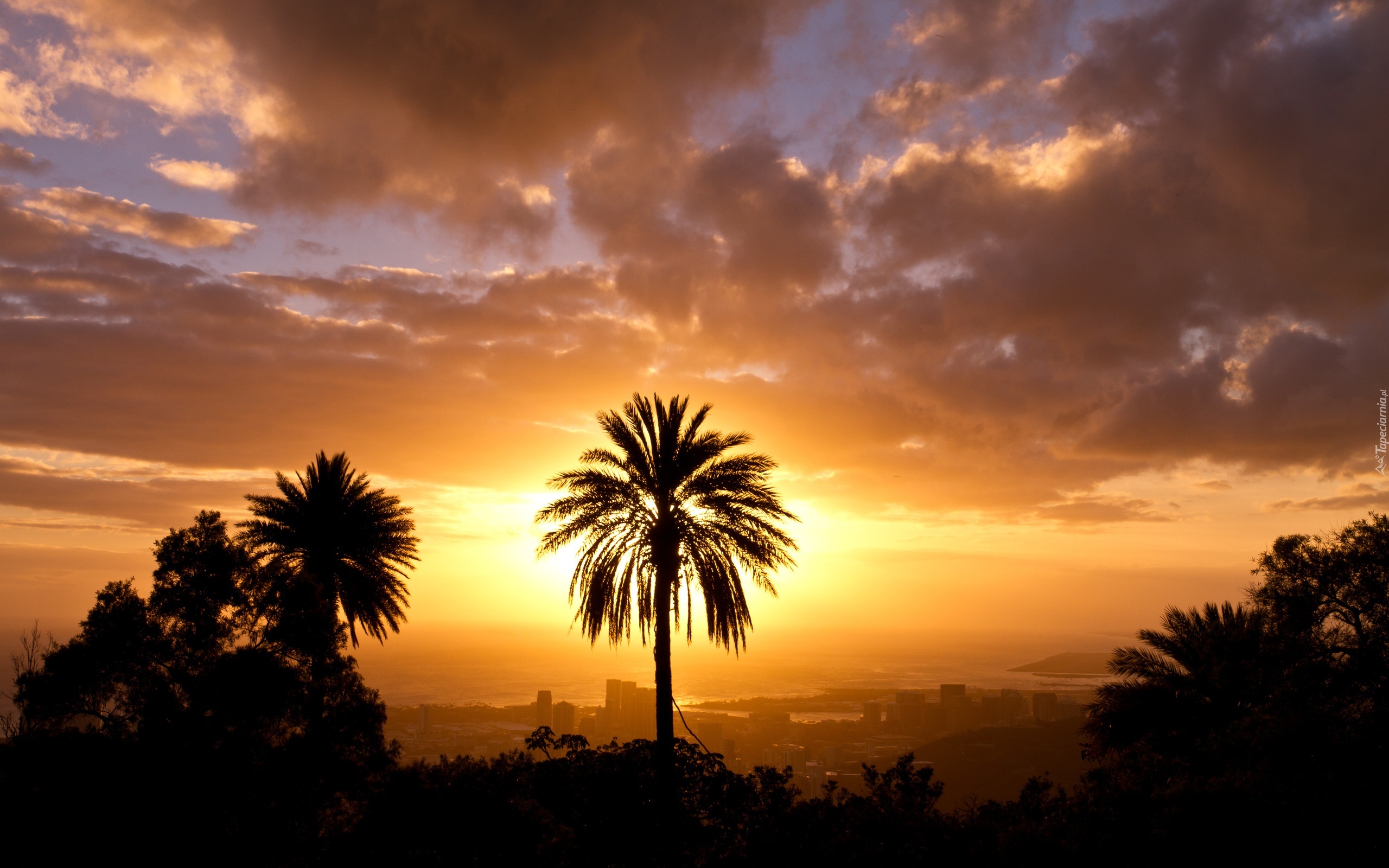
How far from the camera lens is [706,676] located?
328ft

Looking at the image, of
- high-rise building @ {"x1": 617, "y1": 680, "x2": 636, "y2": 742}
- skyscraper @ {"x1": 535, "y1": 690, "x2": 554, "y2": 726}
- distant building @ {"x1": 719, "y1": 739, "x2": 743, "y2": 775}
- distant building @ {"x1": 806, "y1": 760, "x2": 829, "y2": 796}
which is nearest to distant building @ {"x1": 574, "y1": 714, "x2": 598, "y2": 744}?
high-rise building @ {"x1": 617, "y1": 680, "x2": 636, "y2": 742}

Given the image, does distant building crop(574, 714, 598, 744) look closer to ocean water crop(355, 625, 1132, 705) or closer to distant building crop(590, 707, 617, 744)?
distant building crop(590, 707, 617, 744)

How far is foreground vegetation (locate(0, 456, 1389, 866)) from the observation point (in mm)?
13297

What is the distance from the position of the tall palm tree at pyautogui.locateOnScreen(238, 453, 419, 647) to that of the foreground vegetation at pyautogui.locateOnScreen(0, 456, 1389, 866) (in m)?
1.82

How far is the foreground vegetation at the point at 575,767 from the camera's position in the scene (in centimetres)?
1330

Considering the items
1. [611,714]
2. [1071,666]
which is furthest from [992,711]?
[1071,666]

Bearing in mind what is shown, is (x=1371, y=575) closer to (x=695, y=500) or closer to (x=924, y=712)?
(x=695, y=500)

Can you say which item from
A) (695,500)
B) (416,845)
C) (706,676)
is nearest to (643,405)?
(695,500)

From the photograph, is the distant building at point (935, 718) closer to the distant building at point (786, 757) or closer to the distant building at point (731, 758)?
the distant building at point (786, 757)

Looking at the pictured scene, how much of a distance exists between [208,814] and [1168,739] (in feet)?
79.0

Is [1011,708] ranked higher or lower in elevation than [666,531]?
lower

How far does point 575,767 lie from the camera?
1981cm

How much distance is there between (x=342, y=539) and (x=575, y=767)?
11.0 metres

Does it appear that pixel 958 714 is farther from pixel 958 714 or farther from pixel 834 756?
pixel 834 756
